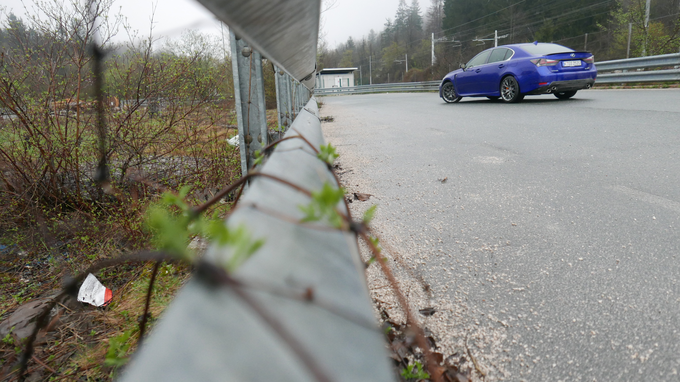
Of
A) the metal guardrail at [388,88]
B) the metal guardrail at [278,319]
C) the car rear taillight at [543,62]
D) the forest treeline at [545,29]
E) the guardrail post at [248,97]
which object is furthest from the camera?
the metal guardrail at [388,88]

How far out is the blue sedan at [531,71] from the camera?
9.10m

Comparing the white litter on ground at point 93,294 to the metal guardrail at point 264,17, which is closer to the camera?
the metal guardrail at point 264,17

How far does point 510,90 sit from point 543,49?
113 centimetres

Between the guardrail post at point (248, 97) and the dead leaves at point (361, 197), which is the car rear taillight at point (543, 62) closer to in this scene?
the dead leaves at point (361, 197)

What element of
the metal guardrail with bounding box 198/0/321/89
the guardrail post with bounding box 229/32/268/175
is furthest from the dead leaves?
the metal guardrail with bounding box 198/0/321/89

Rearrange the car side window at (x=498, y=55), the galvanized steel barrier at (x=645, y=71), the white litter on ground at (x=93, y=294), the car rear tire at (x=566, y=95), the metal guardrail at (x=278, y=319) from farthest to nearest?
the galvanized steel barrier at (x=645, y=71), the car side window at (x=498, y=55), the car rear tire at (x=566, y=95), the white litter on ground at (x=93, y=294), the metal guardrail at (x=278, y=319)

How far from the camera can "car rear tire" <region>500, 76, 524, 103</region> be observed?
9906 millimetres

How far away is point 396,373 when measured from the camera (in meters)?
1.38

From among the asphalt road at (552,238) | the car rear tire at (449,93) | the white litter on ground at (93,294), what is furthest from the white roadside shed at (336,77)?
the white litter on ground at (93,294)

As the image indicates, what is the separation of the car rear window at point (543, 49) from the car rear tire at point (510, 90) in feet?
2.28

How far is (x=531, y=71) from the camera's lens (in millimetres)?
9250

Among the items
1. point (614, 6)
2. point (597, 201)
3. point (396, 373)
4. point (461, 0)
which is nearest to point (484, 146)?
point (597, 201)

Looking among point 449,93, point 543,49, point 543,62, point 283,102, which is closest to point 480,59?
point 449,93

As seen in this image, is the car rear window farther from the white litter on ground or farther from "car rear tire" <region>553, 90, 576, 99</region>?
the white litter on ground
